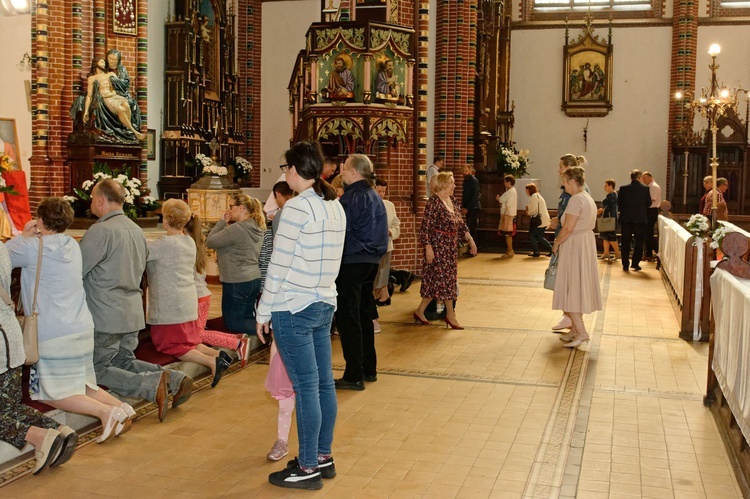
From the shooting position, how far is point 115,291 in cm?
579

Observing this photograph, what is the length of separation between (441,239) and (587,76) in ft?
57.5

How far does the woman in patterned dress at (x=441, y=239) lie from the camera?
918 centimetres

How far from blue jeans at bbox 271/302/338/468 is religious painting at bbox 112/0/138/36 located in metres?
11.8

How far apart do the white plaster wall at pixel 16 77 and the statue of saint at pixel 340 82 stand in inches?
231

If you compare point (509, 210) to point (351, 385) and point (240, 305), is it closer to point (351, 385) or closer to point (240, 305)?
point (240, 305)

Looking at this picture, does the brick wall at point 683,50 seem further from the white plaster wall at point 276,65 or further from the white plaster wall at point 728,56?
the white plaster wall at point 276,65

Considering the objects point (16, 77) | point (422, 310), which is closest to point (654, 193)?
point (422, 310)

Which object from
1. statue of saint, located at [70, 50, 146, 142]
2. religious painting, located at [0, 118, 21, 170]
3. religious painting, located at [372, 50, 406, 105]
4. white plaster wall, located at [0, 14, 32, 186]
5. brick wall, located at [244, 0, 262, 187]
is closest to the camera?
religious painting, located at [372, 50, 406, 105]

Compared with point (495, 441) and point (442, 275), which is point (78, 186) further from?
point (495, 441)

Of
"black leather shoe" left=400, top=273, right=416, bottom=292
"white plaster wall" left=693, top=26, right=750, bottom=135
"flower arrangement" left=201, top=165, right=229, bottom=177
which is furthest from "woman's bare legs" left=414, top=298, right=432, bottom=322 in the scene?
"white plaster wall" left=693, top=26, right=750, bottom=135

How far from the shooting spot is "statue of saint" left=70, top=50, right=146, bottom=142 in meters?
14.3

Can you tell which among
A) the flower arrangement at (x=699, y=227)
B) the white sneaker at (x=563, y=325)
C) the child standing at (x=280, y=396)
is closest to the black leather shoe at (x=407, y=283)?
the white sneaker at (x=563, y=325)

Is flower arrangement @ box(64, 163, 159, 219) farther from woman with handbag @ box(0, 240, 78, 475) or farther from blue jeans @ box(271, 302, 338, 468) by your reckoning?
blue jeans @ box(271, 302, 338, 468)

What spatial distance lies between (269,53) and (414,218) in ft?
31.9
